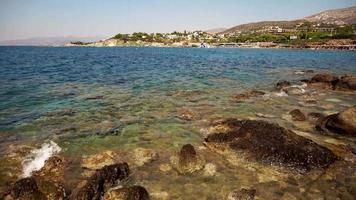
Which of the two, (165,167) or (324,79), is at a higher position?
(324,79)

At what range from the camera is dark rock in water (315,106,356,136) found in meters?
13.6

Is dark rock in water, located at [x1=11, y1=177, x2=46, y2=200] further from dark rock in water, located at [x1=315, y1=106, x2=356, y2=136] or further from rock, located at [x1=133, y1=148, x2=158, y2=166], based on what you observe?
dark rock in water, located at [x1=315, y1=106, x2=356, y2=136]

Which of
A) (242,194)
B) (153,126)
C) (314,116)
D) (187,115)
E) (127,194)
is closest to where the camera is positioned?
(127,194)

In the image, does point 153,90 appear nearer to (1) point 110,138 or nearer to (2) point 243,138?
(1) point 110,138

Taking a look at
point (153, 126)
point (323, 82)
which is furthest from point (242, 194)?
point (323, 82)

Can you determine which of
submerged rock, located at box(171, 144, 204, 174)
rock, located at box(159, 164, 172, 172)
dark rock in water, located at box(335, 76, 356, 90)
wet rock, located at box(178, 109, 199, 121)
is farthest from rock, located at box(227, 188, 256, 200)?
dark rock in water, located at box(335, 76, 356, 90)

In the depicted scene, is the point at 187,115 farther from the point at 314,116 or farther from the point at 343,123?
the point at 343,123

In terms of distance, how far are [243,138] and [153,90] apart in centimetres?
1576

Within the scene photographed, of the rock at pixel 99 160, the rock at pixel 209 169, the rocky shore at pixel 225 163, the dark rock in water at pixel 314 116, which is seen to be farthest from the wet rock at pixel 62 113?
the dark rock in water at pixel 314 116

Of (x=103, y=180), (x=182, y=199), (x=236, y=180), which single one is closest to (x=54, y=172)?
(x=103, y=180)

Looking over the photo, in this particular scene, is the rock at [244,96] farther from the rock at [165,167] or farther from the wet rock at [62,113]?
the rock at [165,167]

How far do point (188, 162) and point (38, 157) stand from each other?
20.1 ft

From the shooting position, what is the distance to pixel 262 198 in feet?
29.3

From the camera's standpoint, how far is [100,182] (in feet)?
30.3
